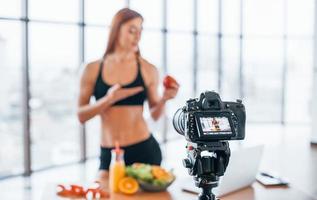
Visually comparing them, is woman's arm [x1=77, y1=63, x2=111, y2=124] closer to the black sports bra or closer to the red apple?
the black sports bra

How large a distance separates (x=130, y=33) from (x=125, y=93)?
1.48ft

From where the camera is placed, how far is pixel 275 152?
5.80 metres

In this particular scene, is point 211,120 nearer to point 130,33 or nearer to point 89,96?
point 89,96

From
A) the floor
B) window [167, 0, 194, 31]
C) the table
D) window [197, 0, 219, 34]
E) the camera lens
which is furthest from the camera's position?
window [197, 0, 219, 34]

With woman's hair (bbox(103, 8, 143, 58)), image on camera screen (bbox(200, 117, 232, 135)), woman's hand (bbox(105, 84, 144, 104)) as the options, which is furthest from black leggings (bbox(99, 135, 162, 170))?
image on camera screen (bbox(200, 117, 232, 135))

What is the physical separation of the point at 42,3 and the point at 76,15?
44 centimetres

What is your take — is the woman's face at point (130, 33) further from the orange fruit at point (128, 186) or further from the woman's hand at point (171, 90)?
the orange fruit at point (128, 186)

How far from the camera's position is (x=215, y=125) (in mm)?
1472

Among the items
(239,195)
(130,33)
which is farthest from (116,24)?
(239,195)

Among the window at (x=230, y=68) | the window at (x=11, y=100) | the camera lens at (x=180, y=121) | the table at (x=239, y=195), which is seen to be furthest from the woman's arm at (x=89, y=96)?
the window at (x=230, y=68)

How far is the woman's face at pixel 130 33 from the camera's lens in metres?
3.26

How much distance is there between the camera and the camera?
4.79ft

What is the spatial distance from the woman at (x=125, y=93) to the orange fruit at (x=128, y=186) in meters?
0.99

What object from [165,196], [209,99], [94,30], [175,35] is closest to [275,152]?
[175,35]
